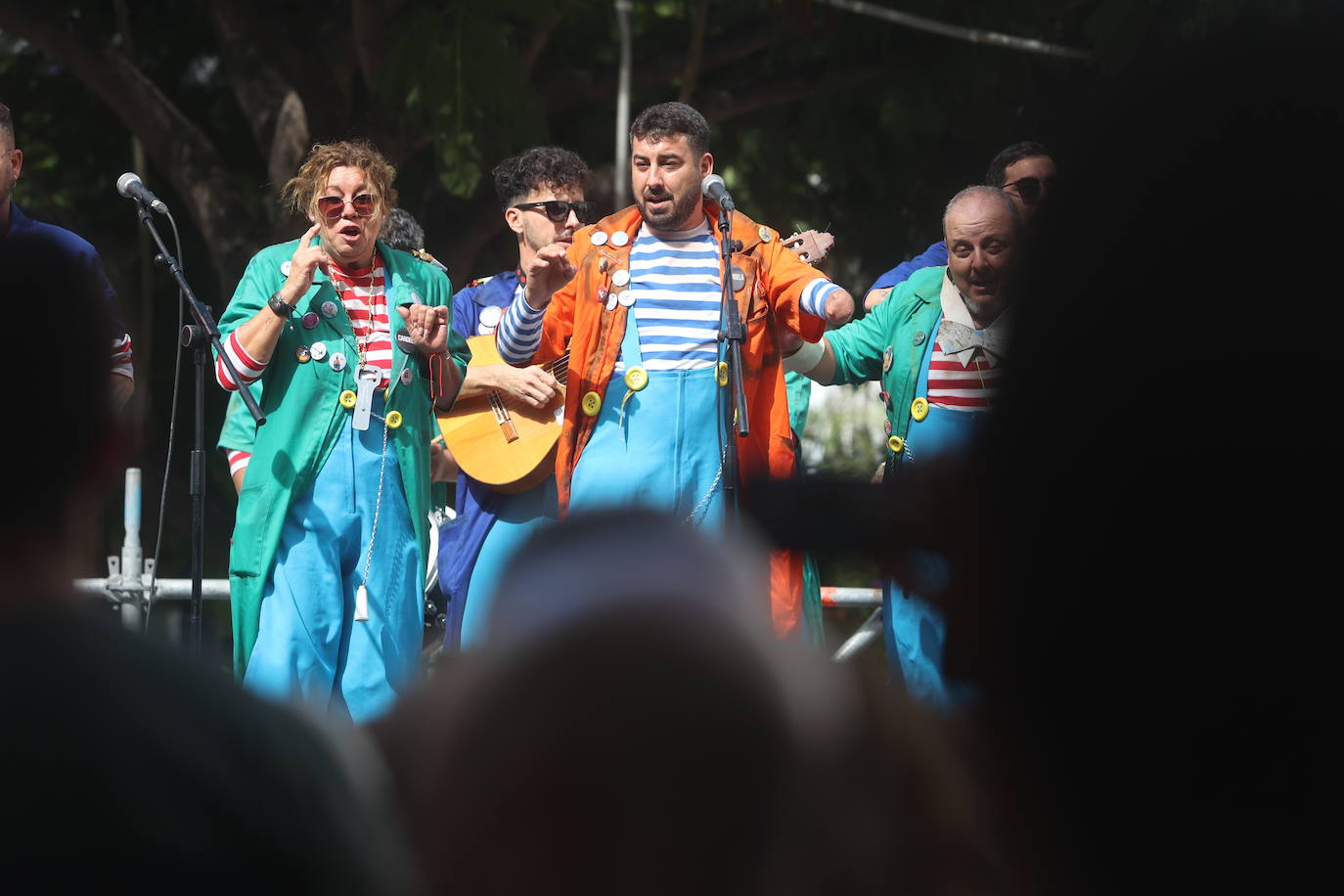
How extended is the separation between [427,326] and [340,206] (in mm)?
536

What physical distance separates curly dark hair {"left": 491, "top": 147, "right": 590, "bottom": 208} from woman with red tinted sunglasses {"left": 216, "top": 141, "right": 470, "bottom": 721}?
1067 millimetres

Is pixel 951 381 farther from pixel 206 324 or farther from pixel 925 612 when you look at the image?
pixel 925 612

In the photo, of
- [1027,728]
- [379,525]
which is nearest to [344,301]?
[379,525]

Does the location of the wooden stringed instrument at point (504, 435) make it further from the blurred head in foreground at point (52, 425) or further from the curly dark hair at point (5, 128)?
the blurred head in foreground at point (52, 425)

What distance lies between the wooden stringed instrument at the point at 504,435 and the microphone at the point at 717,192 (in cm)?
59

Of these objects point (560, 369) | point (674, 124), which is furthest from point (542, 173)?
point (674, 124)

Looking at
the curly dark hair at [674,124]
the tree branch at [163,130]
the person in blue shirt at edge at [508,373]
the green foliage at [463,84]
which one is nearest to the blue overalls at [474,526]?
the person in blue shirt at edge at [508,373]

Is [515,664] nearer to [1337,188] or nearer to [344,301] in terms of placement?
[1337,188]

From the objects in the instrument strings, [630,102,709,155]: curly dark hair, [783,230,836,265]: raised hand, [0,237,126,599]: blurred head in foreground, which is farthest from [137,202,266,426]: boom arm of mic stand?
[0,237,126,599]: blurred head in foreground

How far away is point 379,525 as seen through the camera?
16.2 ft

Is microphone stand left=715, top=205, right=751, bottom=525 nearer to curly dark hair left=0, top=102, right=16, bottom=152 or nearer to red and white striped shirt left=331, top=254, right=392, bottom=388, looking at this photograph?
red and white striped shirt left=331, top=254, right=392, bottom=388

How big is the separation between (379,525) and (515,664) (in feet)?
13.9

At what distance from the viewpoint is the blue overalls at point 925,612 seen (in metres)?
0.89

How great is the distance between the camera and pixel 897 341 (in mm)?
5082
